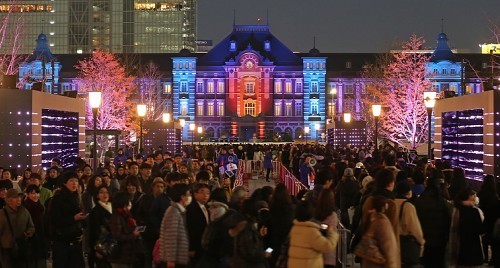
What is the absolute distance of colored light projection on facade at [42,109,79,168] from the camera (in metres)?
21.5

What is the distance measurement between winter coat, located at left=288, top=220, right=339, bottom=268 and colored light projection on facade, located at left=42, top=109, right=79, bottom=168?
14.6 metres

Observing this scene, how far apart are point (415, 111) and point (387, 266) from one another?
127 ft

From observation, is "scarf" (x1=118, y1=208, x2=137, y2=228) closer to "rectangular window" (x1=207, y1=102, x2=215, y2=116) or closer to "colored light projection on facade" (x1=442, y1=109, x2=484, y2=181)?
"colored light projection on facade" (x1=442, y1=109, x2=484, y2=181)

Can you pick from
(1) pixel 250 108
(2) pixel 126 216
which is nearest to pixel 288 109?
(1) pixel 250 108

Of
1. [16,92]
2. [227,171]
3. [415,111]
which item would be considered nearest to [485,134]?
[227,171]

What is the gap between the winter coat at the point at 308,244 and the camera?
784 centimetres

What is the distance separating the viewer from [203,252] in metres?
8.60

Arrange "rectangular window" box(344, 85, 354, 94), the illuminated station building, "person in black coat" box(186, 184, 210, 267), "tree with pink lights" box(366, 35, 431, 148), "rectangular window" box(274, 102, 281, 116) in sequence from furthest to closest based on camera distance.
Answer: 1. "rectangular window" box(344, 85, 354, 94)
2. "rectangular window" box(274, 102, 281, 116)
3. the illuminated station building
4. "tree with pink lights" box(366, 35, 431, 148)
5. "person in black coat" box(186, 184, 210, 267)

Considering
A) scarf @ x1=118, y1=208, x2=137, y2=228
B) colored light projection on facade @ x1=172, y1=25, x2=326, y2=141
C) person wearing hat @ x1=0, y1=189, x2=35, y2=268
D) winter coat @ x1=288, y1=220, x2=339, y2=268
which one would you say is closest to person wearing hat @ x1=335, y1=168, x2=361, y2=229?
scarf @ x1=118, y1=208, x2=137, y2=228

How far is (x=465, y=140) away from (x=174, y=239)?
1494 centimetres

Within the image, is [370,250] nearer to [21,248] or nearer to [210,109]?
[21,248]

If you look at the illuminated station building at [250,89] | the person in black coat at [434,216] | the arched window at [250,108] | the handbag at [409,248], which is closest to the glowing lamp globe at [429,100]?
the person in black coat at [434,216]

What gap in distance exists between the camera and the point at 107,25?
134500mm

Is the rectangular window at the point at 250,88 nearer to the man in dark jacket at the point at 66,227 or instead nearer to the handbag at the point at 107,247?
the man in dark jacket at the point at 66,227
